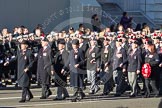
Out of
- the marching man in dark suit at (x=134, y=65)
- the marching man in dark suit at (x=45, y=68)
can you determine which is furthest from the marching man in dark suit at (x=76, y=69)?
the marching man in dark suit at (x=134, y=65)

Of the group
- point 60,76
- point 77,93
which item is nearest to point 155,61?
point 77,93

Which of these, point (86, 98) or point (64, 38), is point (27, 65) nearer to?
point (86, 98)

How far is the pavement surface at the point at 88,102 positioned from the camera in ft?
57.6

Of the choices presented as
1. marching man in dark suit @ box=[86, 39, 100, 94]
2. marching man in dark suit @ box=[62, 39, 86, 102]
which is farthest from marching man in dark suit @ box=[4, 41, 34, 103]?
marching man in dark suit @ box=[86, 39, 100, 94]

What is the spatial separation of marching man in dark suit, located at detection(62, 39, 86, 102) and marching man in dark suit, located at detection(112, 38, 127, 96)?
147 cm

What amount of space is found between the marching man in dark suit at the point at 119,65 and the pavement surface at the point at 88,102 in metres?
0.40

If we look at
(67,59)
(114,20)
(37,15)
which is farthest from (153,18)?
(67,59)

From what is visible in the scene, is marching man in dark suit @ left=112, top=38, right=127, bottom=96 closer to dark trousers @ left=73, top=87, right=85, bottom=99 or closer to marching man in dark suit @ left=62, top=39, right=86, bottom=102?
marching man in dark suit @ left=62, top=39, right=86, bottom=102

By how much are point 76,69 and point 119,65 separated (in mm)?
1813

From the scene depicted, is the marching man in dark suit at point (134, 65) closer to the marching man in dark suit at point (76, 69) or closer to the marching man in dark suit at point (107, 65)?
the marching man in dark suit at point (107, 65)

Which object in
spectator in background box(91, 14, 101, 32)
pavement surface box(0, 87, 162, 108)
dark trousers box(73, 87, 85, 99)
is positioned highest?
spectator in background box(91, 14, 101, 32)

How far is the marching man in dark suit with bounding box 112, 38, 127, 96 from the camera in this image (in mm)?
20250

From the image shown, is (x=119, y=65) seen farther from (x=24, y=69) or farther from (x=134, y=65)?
(x=24, y=69)

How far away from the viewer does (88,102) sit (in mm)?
18266
